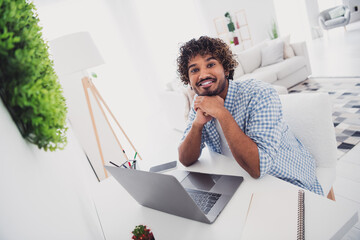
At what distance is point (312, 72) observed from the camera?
164 inches

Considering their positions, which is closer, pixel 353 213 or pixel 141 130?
pixel 353 213

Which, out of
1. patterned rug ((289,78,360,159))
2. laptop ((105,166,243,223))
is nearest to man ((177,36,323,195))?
laptop ((105,166,243,223))

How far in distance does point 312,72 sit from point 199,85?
3784mm

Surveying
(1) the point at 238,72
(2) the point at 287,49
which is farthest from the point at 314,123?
(2) the point at 287,49

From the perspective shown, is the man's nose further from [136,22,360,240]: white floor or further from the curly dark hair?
[136,22,360,240]: white floor

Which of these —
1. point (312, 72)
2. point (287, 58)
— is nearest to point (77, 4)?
point (287, 58)

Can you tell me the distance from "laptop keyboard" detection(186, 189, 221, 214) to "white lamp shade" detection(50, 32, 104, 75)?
1.59 metres

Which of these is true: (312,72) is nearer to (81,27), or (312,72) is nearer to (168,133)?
(168,133)

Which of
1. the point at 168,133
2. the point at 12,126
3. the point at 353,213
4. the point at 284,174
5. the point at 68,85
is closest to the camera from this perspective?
the point at 12,126

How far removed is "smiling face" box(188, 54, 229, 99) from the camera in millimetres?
1229

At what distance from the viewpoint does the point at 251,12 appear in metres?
6.23

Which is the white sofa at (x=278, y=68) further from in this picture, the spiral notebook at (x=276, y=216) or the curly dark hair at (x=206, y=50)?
the spiral notebook at (x=276, y=216)

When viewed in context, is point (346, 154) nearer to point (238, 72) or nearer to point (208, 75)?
point (208, 75)

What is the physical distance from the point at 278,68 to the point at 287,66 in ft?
0.52
